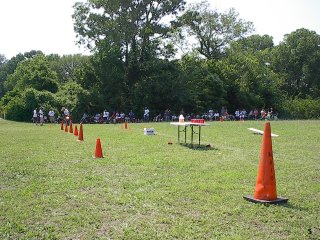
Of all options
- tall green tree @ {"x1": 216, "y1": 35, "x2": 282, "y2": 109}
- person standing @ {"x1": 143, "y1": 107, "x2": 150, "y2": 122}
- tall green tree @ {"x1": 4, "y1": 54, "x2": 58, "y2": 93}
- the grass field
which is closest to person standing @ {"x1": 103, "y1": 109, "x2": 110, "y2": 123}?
person standing @ {"x1": 143, "y1": 107, "x2": 150, "y2": 122}

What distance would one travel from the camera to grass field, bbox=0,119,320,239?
4.93m

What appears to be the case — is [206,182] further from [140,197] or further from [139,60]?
[139,60]

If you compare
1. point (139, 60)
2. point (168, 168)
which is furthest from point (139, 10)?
point (168, 168)

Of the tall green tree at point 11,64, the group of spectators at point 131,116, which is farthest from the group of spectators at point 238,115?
the tall green tree at point 11,64

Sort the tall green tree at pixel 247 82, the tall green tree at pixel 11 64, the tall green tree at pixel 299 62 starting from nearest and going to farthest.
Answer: the tall green tree at pixel 247 82 → the tall green tree at pixel 299 62 → the tall green tree at pixel 11 64

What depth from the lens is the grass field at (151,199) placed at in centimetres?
493

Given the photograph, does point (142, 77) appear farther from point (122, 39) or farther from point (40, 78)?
point (40, 78)

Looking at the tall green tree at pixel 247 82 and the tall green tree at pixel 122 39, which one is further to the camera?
the tall green tree at pixel 247 82

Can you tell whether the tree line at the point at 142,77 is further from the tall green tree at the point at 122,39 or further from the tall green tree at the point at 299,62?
the tall green tree at the point at 299,62

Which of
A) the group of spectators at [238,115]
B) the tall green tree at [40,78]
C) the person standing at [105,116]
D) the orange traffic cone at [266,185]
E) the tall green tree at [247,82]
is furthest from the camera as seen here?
the tall green tree at [247,82]

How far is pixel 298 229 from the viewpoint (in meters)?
4.99

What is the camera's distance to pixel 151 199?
6496 millimetres

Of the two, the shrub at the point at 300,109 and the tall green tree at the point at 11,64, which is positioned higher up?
the tall green tree at the point at 11,64

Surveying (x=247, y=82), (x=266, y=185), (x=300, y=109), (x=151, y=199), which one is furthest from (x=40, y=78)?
(x=266, y=185)
